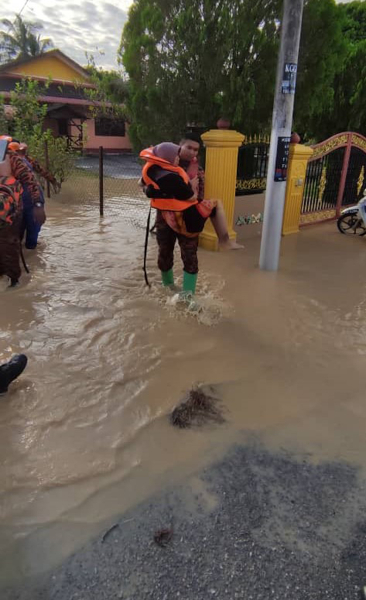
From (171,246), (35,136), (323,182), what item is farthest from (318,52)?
(35,136)

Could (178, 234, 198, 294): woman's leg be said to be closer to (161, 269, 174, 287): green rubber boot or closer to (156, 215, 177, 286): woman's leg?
(156, 215, 177, 286): woman's leg

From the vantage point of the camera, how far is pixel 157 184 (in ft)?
12.5

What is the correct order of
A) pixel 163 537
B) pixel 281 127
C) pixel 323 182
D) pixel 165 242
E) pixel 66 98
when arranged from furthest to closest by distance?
pixel 66 98 < pixel 323 182 < pixel 281 127 < pixel 165 242 < pixel 163 537

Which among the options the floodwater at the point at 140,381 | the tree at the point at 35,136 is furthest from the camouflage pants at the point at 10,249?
the tree at the point at 35,136

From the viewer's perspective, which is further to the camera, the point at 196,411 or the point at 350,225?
the point at 350,225

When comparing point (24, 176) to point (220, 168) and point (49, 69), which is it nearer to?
point (220, 168)

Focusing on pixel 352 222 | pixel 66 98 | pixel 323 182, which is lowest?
pixel 352 222

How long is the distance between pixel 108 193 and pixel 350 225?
22.9ft

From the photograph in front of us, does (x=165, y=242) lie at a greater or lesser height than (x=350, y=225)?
greater

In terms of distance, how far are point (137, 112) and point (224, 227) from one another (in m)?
5.19

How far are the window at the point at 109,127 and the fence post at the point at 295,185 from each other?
765 inches

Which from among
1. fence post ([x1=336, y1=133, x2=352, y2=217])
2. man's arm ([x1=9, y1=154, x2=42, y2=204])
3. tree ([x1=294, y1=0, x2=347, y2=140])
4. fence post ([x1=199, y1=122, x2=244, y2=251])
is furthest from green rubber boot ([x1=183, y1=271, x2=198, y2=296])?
fence post ([x1=336, y1=133, x2=352, y2=217])

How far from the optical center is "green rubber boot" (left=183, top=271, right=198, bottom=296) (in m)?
4.36

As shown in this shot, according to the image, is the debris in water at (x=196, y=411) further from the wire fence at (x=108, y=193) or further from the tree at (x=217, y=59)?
the tree at (x=217, y=59)
